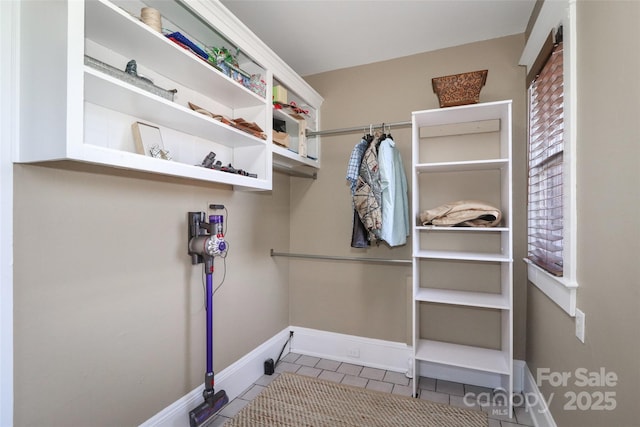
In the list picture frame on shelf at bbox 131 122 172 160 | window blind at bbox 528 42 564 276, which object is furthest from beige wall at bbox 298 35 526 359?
picture frame on shelf at bbox 131 122 172 160

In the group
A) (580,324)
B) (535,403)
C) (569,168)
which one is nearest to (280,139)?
(569,168)

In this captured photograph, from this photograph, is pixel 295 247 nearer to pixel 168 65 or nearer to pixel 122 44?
pixel 168 65

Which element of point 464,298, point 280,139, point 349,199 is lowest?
point 464,298

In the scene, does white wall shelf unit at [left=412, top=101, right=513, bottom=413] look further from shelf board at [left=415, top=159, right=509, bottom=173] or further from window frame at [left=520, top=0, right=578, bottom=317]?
window frame at [left=520, top=0, right=578, bottom=317]

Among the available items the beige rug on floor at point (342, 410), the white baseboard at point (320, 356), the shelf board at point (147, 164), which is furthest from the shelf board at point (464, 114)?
the beige rug on floor at point (342, 410)

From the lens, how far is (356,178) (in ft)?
7.21

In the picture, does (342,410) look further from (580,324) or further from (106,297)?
(106,297)

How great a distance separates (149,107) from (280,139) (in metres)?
0.97

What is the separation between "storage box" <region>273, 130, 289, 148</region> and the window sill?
176 cm

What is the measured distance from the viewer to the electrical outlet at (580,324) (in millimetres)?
1208

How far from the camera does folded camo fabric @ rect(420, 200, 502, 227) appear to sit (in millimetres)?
1983

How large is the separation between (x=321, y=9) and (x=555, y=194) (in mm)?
1719

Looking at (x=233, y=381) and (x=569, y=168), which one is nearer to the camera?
(x=569, y=168)

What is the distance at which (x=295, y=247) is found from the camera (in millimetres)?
2895
